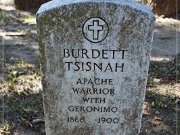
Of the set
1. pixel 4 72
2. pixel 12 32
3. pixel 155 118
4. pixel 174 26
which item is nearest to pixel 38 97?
pixel 4 72

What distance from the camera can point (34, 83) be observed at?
544 cm

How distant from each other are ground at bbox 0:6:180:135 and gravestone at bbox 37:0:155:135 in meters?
0.84

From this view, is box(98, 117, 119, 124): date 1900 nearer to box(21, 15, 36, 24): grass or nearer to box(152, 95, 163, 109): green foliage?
box(152, 95, 163, 109): green foliage

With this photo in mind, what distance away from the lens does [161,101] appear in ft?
16.5

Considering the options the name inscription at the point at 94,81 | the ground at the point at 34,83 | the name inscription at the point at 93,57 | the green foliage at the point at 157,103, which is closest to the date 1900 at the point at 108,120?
the name inscription at the point at 94,81

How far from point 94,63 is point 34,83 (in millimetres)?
2142

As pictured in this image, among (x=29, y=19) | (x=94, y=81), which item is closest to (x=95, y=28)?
(x=94, y=81)

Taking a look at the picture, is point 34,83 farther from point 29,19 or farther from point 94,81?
point 29,19

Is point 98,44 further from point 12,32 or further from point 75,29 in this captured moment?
point 12,32

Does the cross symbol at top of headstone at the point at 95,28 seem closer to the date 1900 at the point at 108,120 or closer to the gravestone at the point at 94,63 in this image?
the gravestone at the point at 94,63

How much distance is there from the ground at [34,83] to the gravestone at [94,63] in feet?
2.77

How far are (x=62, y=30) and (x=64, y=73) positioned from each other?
1.38 feet

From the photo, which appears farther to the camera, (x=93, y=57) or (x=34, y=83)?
(x=34, y=83)

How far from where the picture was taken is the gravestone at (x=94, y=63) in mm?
3266
